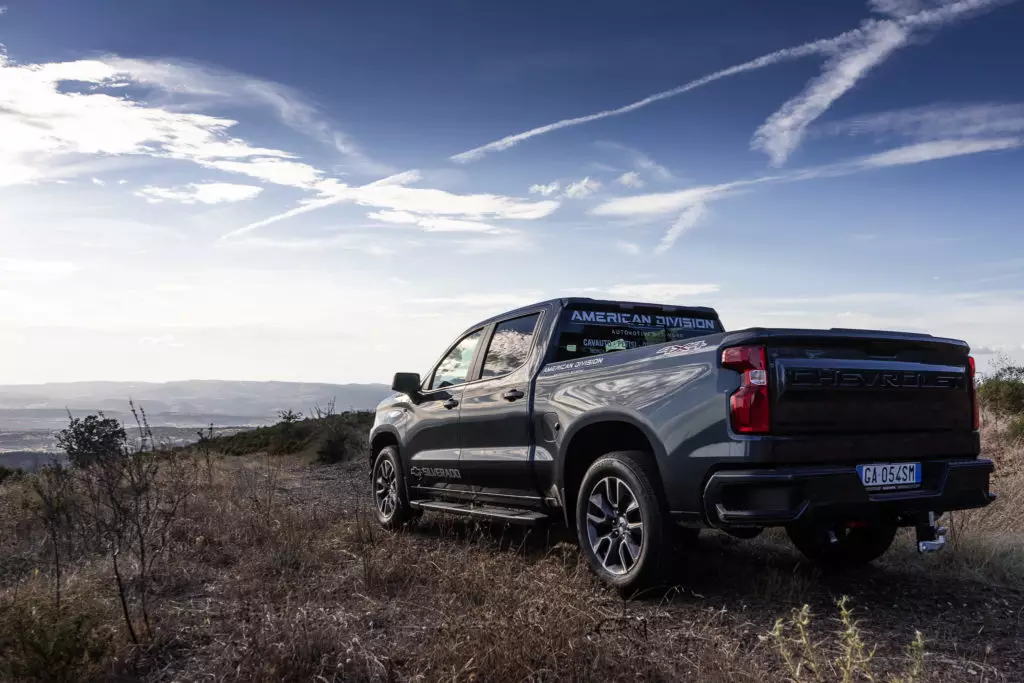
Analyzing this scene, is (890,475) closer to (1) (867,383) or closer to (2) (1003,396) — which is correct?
(1) (867,383)

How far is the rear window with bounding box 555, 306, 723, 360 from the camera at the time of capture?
620cm

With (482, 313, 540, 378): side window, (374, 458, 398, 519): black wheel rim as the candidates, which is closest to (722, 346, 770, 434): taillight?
(482, 313, 540, 378): side window

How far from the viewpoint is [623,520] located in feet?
16.8

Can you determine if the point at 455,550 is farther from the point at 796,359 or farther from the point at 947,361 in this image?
the point at 947,361

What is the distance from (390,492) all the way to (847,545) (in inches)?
163

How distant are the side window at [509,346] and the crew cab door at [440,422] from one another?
28 cm

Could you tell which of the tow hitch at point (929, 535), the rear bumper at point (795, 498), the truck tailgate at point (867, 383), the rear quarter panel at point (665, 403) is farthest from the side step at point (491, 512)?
the tow hitch at point (929, 535)

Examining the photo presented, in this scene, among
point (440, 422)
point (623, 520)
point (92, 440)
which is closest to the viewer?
point (623, 520)

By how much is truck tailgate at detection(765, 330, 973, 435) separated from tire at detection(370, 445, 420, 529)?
14.2 feet

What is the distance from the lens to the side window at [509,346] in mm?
6422

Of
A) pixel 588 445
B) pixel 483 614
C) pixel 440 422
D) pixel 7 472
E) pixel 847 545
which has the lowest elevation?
pixel 7 472

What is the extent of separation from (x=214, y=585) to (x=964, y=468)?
478 centimetres

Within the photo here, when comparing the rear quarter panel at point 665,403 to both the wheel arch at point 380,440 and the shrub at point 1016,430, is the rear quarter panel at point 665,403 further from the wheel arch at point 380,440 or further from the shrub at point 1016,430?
the shrub at point 1016,430

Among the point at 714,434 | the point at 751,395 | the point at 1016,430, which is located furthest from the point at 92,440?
the point at 1016,430
